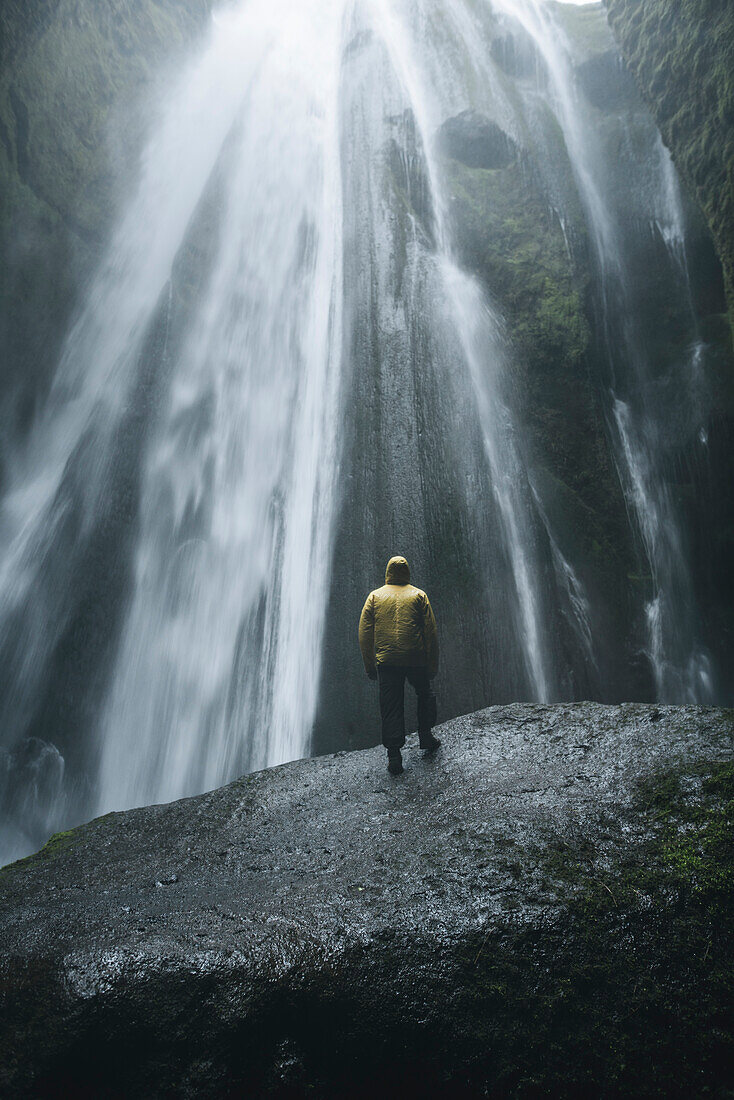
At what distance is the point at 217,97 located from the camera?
12359mm

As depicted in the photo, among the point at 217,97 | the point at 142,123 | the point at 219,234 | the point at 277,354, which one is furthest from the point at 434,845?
the point at 217,97

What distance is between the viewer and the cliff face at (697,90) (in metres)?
8.26

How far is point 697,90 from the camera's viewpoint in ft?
29.3

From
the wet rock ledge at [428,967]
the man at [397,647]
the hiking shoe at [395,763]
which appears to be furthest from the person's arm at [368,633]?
the wet rock ledge at [428,967]

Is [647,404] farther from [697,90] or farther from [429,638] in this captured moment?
[429,638]

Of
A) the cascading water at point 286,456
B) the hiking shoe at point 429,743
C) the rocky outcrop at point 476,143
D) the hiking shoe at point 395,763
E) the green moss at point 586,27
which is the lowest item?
the hiking shoe at point 395,763

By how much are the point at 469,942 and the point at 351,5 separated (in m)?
19.4

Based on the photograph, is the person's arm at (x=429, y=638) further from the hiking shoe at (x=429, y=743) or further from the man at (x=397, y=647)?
the hiking shoe at (x=429, y=743)

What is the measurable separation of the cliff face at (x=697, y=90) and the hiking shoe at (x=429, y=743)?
8989 millimetres

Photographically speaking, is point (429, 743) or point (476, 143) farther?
point (476, 143)

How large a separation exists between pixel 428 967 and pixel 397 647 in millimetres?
2120

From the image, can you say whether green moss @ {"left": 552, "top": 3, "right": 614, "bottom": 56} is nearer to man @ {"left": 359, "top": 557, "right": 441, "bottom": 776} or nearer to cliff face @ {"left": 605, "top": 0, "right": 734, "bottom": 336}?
cliff face @ {"left": 605, "top": 0, "right": 734, "bottom": 336}

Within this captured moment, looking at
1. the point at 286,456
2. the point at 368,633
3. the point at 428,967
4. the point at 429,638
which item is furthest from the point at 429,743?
the point at 286,456

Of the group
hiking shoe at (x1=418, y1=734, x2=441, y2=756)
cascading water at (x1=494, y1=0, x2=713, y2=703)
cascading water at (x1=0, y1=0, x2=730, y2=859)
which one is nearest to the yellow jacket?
hiking shoe at (x1=418, y1=734, x2=441, y2=756)
